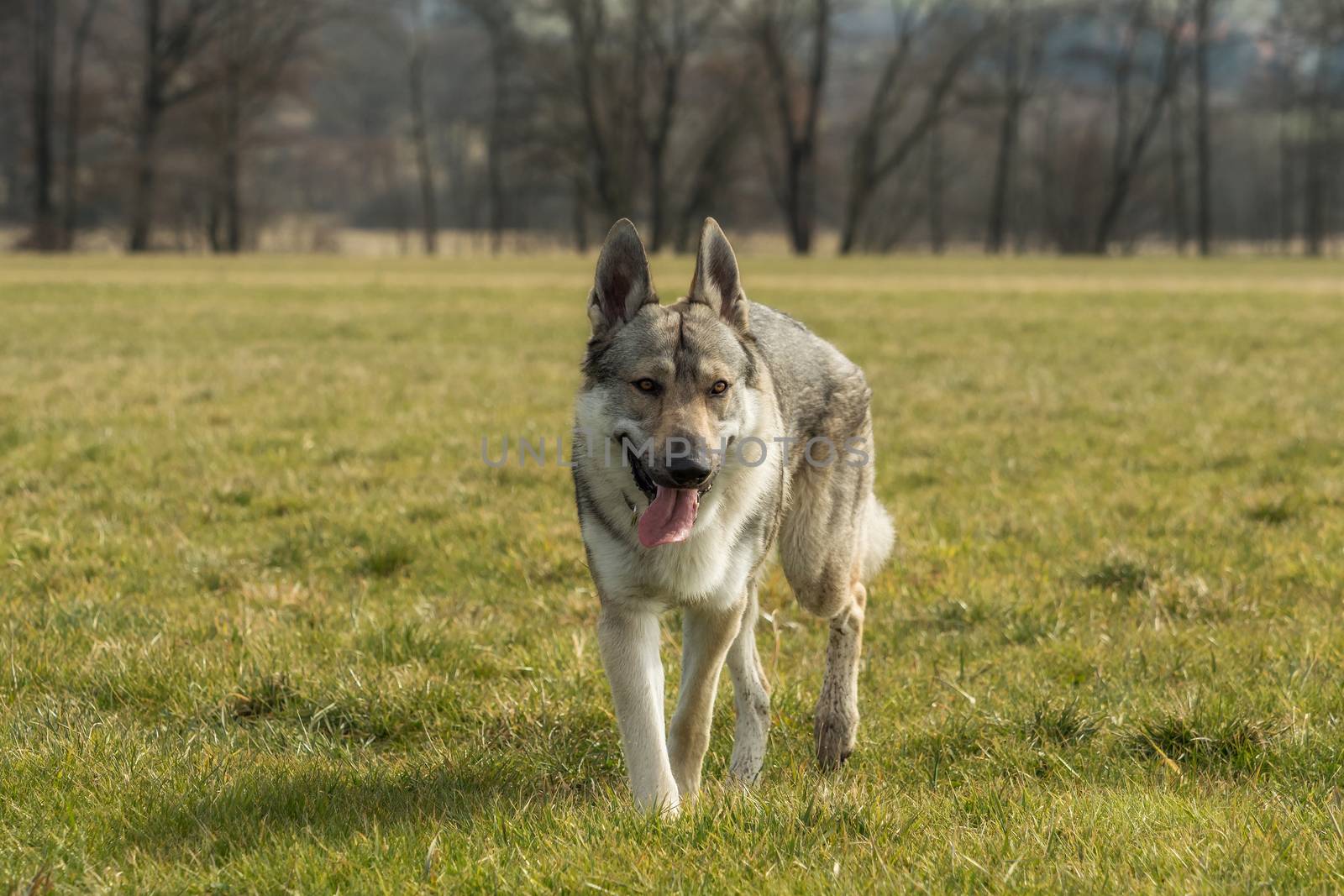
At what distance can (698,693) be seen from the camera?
3656mm

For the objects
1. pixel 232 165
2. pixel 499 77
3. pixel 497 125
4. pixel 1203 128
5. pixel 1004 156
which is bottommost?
pixel 232 165

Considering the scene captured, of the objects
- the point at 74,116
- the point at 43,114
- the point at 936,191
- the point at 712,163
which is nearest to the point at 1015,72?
the point at 936,191

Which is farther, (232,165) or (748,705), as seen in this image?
(232,165)

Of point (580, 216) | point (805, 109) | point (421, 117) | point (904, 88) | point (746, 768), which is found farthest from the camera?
point (580, 216)

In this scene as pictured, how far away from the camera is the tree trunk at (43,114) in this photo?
4759 cm

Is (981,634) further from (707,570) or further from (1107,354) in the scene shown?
(1107,354)

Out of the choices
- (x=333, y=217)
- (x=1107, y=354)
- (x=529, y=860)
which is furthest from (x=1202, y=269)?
(x=333, y=217)

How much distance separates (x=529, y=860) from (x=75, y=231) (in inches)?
2208

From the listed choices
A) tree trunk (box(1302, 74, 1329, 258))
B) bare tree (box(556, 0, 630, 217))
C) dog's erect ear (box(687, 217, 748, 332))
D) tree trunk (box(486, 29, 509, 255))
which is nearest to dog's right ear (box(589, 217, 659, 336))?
dog's erect ear (box(687, 217, 748, 332))

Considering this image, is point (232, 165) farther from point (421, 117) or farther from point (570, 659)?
point (570, 659)

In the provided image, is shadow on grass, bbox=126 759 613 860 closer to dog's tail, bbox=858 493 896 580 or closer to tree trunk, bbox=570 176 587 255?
dog's tail, bbox=858 493 896 580

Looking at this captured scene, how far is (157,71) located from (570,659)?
162ft

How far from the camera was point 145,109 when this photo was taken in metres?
47.2

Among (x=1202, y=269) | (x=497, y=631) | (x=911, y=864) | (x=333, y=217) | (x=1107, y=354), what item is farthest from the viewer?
(x=333, y=217)
